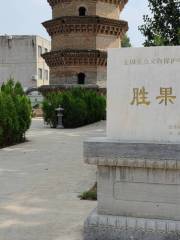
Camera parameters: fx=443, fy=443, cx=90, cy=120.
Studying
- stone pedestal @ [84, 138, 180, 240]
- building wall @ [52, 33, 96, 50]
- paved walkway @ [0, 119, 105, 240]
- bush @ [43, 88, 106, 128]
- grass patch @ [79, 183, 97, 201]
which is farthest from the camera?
building wall @ [52, 33, 96, 50]

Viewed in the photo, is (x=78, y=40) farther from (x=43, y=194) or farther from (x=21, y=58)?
(x=43, y=194)

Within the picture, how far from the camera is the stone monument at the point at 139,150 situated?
4.00 m

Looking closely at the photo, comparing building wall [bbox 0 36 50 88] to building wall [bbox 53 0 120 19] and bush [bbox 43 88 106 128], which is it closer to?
building wall [bbox 53 0 120 19]

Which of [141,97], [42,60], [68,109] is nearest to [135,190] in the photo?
[141,97]

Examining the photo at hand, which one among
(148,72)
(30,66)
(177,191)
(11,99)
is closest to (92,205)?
(177,191)

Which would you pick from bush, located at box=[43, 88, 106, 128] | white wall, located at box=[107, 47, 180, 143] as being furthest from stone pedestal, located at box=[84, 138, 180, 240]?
bush, located at box=[43, 88, 106, 128]

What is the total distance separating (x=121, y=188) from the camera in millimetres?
4141

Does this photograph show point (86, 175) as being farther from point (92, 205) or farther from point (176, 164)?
point (176, 164)

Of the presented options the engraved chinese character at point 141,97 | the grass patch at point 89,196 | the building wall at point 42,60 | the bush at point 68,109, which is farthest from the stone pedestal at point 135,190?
the building wall at point 42,60

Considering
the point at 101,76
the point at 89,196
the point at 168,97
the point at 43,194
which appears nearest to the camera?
the point at 168,97

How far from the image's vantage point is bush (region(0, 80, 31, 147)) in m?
12.8

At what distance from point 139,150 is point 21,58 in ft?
160

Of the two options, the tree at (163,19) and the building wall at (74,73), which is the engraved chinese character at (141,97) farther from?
the building wall at (74,73)

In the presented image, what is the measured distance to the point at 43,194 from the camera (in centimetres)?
627
